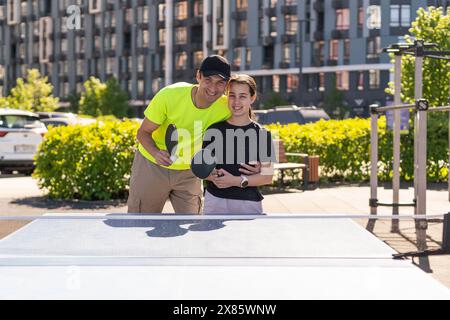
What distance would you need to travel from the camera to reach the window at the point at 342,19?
75081 millimetres

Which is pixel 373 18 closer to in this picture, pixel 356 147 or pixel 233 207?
pixel 356 147

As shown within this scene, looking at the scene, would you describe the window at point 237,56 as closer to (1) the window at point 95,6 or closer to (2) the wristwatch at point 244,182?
(1) the window at point 95,6

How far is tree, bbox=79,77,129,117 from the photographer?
8231 cm

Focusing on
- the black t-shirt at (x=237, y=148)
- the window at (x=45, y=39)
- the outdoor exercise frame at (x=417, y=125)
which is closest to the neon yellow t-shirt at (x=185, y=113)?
the black t-shirt at (x=237, y=148)

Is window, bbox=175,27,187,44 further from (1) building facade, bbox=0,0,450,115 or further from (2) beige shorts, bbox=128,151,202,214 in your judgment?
(2) beige shorts, bbox=128,151,202,214

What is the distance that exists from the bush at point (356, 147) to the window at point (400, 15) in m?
54.4

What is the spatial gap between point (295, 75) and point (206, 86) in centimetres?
7501

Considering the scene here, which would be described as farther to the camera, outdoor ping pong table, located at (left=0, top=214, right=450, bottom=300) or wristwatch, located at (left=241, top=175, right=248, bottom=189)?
wristwatch, located at (left=241, top=175, right=248, bottom=189)

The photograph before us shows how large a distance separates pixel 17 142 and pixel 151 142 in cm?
1642

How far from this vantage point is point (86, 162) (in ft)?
47.1

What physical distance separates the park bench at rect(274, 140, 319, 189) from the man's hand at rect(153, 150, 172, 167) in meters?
11.5

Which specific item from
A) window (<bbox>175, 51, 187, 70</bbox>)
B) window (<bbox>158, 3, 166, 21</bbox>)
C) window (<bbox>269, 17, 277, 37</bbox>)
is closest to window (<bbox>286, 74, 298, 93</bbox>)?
window (<bbox>269, 17, 277, 37</bbox>)

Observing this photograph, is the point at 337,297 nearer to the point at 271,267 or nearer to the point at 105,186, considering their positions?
the point at 271,267

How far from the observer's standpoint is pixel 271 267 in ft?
9.39
